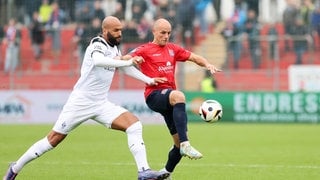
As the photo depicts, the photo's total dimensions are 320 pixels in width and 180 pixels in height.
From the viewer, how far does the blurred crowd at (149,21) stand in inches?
1152

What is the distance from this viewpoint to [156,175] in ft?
35.6

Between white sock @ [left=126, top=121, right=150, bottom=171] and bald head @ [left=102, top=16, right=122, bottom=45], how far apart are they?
1.24 meters

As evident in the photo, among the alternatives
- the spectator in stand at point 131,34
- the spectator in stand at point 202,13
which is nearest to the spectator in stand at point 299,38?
the spectator in stand at point 202,13

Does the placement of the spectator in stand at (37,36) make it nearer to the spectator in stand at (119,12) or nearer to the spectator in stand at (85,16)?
the spectator in stand at (85,16)

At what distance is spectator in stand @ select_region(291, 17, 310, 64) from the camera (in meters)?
28.8

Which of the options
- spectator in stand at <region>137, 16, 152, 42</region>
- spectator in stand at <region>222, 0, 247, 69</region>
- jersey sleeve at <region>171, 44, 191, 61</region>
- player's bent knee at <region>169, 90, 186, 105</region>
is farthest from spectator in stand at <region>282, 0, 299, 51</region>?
player's bent knee at <region>169, 90, 186, 105</region>

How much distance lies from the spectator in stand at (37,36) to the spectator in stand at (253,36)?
7.92m

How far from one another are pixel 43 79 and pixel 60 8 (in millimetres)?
3338

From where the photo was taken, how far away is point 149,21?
31344 millimetres

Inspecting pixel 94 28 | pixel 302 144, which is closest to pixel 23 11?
pixel 94 28

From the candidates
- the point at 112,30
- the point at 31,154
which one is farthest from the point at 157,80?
the point at 31,154

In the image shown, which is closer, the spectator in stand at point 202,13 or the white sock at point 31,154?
the white sock at point 31,154

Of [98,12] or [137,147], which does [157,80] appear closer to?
[137,147]

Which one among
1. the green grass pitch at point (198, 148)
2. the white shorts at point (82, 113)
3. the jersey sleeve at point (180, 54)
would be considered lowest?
the green grass pitch at point (198, 148)
